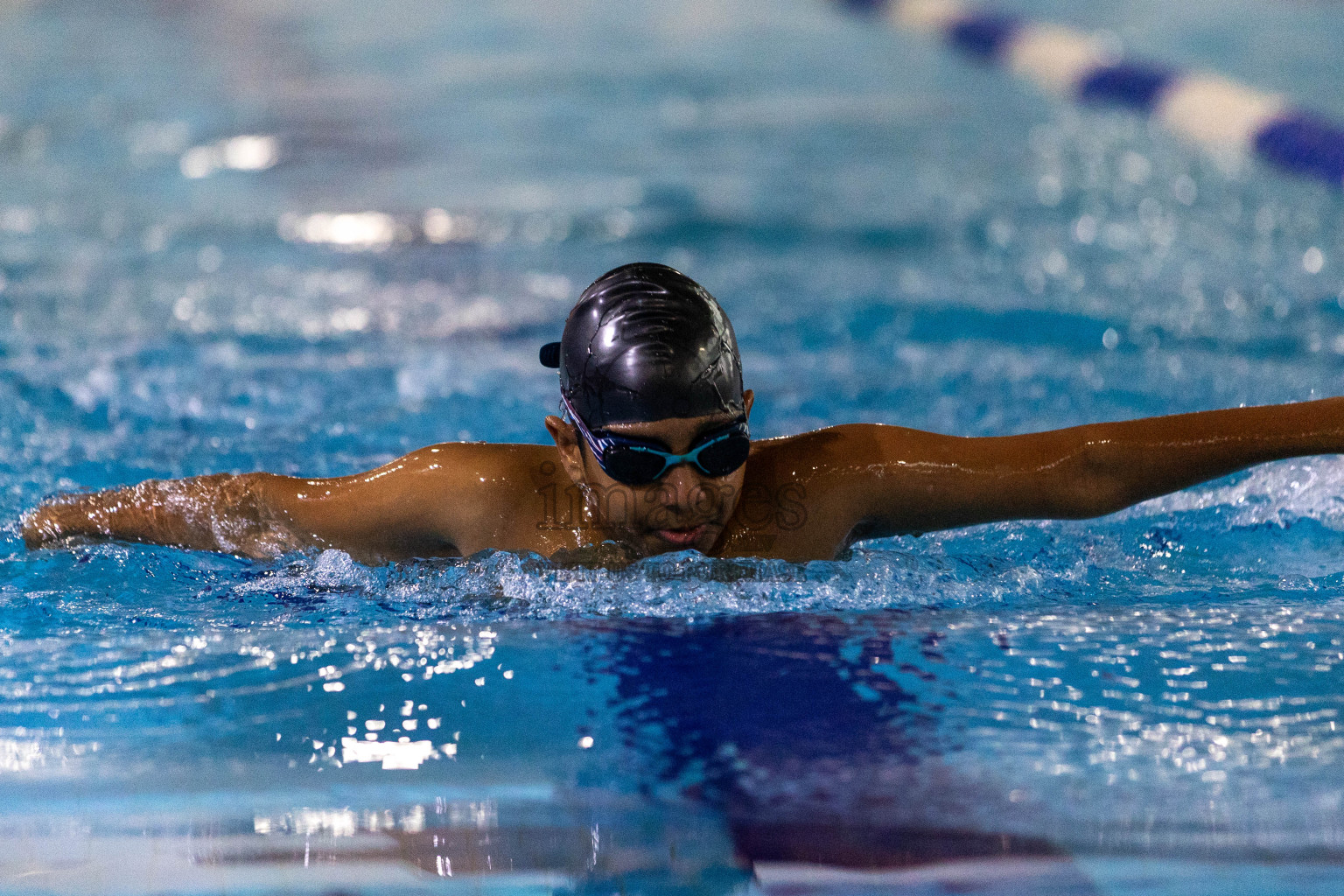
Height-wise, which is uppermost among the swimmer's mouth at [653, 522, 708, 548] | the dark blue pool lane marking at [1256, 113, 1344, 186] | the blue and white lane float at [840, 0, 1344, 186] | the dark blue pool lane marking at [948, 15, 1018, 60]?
the dark blue pool lane marking at [948, 15, 1018, 60]

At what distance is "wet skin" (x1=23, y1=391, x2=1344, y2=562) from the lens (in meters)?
2.38

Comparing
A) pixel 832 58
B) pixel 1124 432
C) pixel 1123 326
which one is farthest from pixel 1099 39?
pixel 1124 432

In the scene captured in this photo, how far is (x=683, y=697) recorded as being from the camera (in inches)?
83.4

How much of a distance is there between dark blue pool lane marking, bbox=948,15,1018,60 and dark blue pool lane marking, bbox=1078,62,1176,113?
3.95ft

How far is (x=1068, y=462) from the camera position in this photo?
95.1 inches

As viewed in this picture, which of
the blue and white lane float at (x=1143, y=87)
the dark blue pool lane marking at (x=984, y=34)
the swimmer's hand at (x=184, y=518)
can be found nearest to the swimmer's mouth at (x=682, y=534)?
the swimmer's hand at (x=184, y=518)

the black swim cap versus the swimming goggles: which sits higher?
the black swim cap

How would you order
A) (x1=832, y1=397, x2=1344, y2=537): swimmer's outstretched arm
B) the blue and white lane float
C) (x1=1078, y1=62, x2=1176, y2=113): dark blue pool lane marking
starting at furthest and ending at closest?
(x1=1078, y1=62, x2=1176, y2=113): dark blue pool lane marking, the blue and white lane float, (x1=832, y1=397, x2=1344, y2=537): swimmer's outstretched arm

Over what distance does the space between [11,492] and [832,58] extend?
309 inches

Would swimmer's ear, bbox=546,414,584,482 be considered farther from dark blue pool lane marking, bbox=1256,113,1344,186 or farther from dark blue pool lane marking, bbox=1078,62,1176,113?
dark blue pool lane marking, bbox=1078,62,1176,113

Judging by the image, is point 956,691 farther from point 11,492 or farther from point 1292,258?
point 1292,258

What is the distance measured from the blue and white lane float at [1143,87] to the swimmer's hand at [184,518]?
5189 mm

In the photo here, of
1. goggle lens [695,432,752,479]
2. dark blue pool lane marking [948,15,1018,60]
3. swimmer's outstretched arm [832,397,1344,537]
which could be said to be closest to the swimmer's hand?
goggle lens [695,432,752,479]

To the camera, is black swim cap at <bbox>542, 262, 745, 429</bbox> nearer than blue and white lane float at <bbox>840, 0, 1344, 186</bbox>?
Yes
